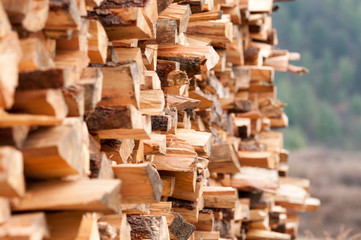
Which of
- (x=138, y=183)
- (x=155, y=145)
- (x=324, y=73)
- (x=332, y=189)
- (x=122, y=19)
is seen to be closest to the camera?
(x=138, y=183)

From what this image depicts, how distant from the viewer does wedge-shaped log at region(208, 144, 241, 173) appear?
322 centimetres

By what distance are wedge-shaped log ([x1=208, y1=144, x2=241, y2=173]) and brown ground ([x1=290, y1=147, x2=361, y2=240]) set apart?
6423mm

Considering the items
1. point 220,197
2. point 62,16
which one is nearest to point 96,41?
point 62,16

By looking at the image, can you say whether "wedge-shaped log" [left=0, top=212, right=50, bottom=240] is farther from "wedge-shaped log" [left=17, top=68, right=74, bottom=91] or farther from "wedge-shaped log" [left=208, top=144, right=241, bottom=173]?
"wedge-shaped log" [left=208, top=144, right=241, bottom=173]

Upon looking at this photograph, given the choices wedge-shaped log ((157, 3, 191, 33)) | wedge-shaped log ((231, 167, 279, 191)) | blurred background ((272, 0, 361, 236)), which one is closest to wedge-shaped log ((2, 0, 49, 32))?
wedge-shaped log ((157, 3, 191, 33))

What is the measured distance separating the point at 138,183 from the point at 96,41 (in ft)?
1.37

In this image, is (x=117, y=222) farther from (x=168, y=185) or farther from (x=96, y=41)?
(x=168, y=185)

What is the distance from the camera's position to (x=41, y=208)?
138 centimetres

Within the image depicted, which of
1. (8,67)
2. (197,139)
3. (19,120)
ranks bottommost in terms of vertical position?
(197,139)

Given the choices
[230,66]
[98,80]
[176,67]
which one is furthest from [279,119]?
[98,80]

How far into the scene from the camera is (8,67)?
128cm

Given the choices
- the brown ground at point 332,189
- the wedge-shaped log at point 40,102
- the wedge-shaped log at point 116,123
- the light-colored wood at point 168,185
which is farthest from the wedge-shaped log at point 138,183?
the brown ground at point 332,189

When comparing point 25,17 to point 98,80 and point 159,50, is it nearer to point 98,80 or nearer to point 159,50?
point 98,80

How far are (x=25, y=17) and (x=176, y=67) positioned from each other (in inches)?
42.6
